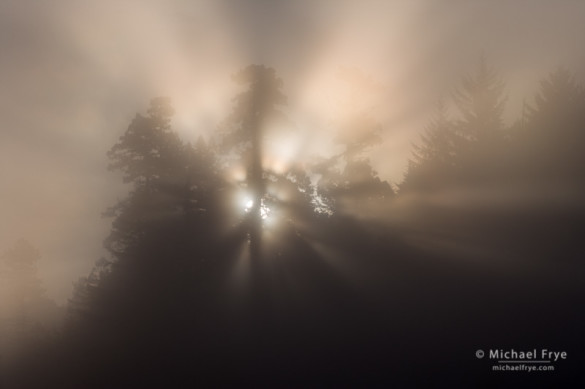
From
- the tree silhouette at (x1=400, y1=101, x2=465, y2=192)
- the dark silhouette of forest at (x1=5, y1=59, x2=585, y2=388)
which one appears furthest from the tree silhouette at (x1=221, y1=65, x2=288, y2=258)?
the tree silhouette at (x1=400, y1=101, x2=465, y2=192)

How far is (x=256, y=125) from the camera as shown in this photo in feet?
98.8

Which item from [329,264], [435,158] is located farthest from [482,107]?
[329,264]

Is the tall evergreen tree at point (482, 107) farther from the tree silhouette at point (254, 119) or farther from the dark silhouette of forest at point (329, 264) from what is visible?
the tree silhouette at point (254, 119)

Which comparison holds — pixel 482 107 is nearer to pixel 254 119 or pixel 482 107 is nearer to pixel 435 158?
pixel 435 158

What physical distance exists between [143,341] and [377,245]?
15.1 metres

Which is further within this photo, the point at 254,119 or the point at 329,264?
the point at 254,119

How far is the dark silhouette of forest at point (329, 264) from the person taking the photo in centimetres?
1861

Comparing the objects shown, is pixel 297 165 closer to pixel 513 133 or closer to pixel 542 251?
pixel 513 133

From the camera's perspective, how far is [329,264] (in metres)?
25.9

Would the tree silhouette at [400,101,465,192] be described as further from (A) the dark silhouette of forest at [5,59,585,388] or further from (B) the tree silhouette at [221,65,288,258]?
(B) the tree silhouette at [221,65,288,258]

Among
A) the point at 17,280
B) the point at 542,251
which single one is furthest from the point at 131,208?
the point at 17,280

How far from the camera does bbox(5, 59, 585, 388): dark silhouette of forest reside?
733 inches

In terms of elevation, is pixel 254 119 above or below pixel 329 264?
above

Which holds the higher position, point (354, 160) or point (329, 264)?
point (354, 160)
